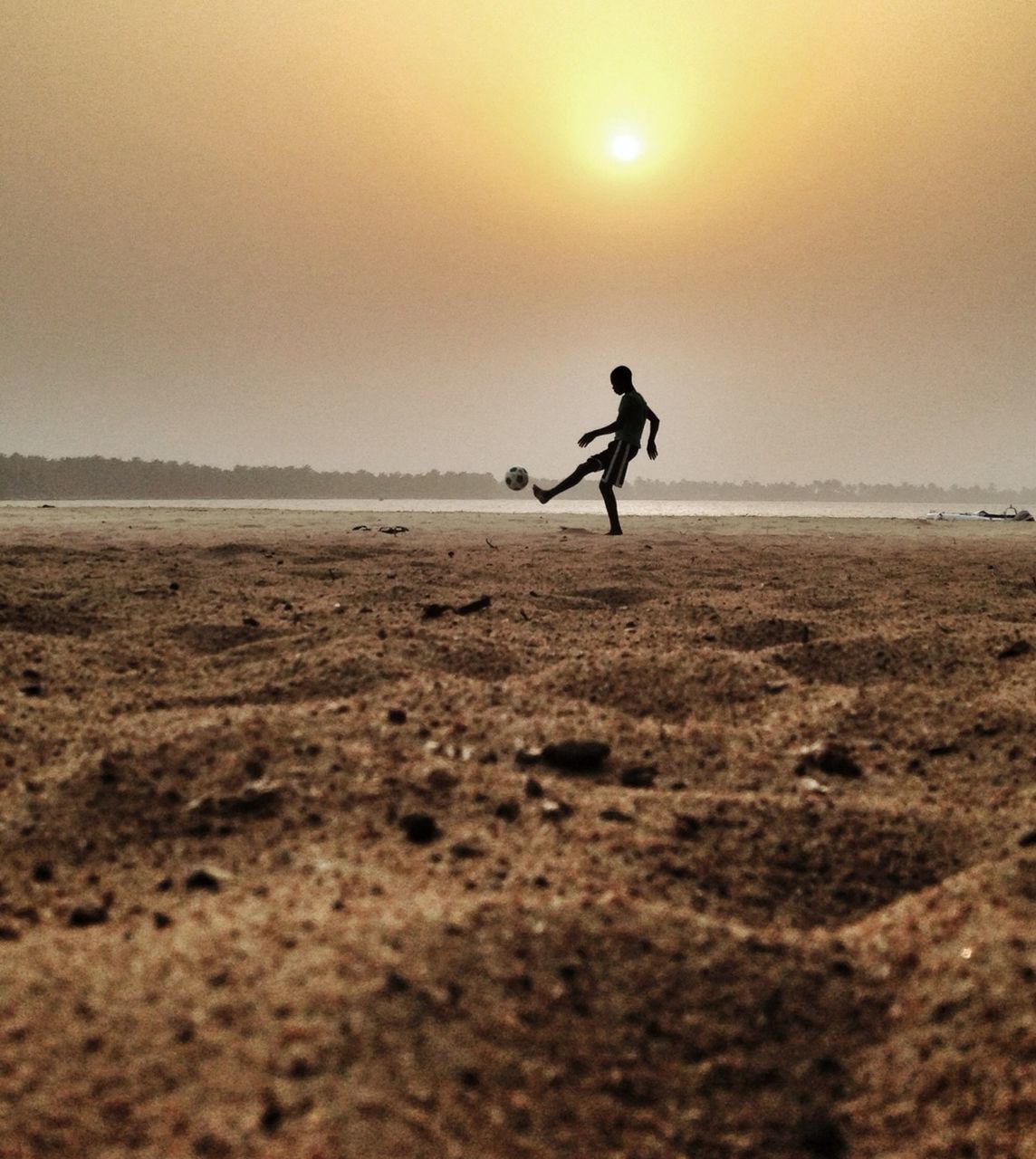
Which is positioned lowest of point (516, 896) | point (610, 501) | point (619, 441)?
point (516, 896)

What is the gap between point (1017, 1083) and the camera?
960 mm

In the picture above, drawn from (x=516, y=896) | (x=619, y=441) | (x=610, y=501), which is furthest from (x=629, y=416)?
(x=516, y=896)

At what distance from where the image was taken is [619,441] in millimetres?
9938

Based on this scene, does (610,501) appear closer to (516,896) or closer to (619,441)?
(619,441)

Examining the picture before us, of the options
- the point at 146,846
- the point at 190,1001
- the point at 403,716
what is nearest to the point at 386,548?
the point at 403,716

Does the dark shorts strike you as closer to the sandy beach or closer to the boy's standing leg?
the boy's standing leg

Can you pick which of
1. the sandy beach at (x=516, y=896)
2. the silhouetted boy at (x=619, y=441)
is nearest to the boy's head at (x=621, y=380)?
the silhouetted boy at (x=619, y=441)

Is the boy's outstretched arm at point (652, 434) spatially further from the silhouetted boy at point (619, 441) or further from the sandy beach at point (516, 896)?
the sandy beach at point (516, 896)

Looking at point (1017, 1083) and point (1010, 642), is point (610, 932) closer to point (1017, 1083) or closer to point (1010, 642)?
point (1017, 1083)

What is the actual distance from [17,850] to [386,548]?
565 cm

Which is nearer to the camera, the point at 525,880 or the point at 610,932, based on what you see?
the point at 610,932

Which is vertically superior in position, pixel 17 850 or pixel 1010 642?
pixel 1010 642

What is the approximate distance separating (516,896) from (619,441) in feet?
29.5

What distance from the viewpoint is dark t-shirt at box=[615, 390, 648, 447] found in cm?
988
